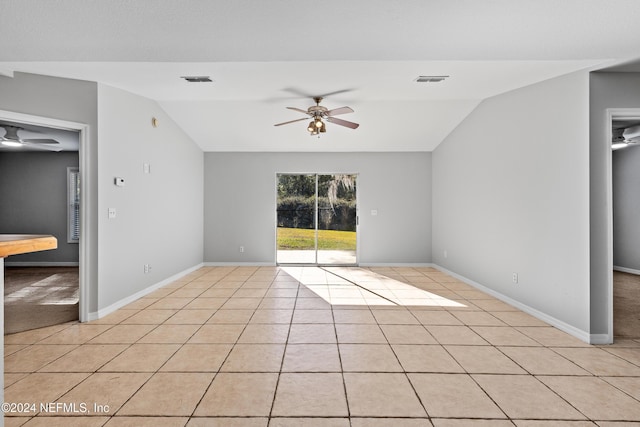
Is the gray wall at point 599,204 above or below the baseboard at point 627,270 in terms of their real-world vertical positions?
above

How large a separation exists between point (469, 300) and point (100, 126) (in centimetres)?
494

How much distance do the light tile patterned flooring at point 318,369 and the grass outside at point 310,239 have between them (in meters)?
2.87

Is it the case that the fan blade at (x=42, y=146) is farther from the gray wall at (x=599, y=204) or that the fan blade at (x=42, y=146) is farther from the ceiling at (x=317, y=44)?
the gray wall at (x=599, y=204)

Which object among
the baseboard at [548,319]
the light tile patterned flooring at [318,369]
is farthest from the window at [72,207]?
the baseboard at [548,319]

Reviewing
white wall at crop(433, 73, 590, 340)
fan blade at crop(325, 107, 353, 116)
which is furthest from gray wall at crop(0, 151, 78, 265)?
white wall at crop(433, 73, 590, 340)

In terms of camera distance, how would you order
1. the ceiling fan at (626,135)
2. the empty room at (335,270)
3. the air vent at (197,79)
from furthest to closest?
the ceiling fan at (626,135) < the air vent at (197,79) < the empty room at (335,270)

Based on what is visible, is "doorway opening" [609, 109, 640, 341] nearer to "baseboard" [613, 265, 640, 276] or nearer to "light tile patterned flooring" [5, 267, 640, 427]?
"baseboard" [613, 265, 640, 276]

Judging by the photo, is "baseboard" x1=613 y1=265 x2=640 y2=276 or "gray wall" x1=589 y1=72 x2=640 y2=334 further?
"baseboard" x1=613 y1=265 x2=640 y2=276

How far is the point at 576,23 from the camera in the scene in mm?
2096

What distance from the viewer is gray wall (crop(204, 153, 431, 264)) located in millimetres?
6527

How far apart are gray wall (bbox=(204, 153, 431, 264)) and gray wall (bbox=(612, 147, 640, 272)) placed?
3.69 m

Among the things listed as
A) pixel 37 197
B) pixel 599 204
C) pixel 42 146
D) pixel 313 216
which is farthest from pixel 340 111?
pixel 37 197

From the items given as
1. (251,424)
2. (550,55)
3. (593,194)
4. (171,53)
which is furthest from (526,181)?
(171,53)

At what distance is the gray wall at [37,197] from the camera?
6629 millimetres
